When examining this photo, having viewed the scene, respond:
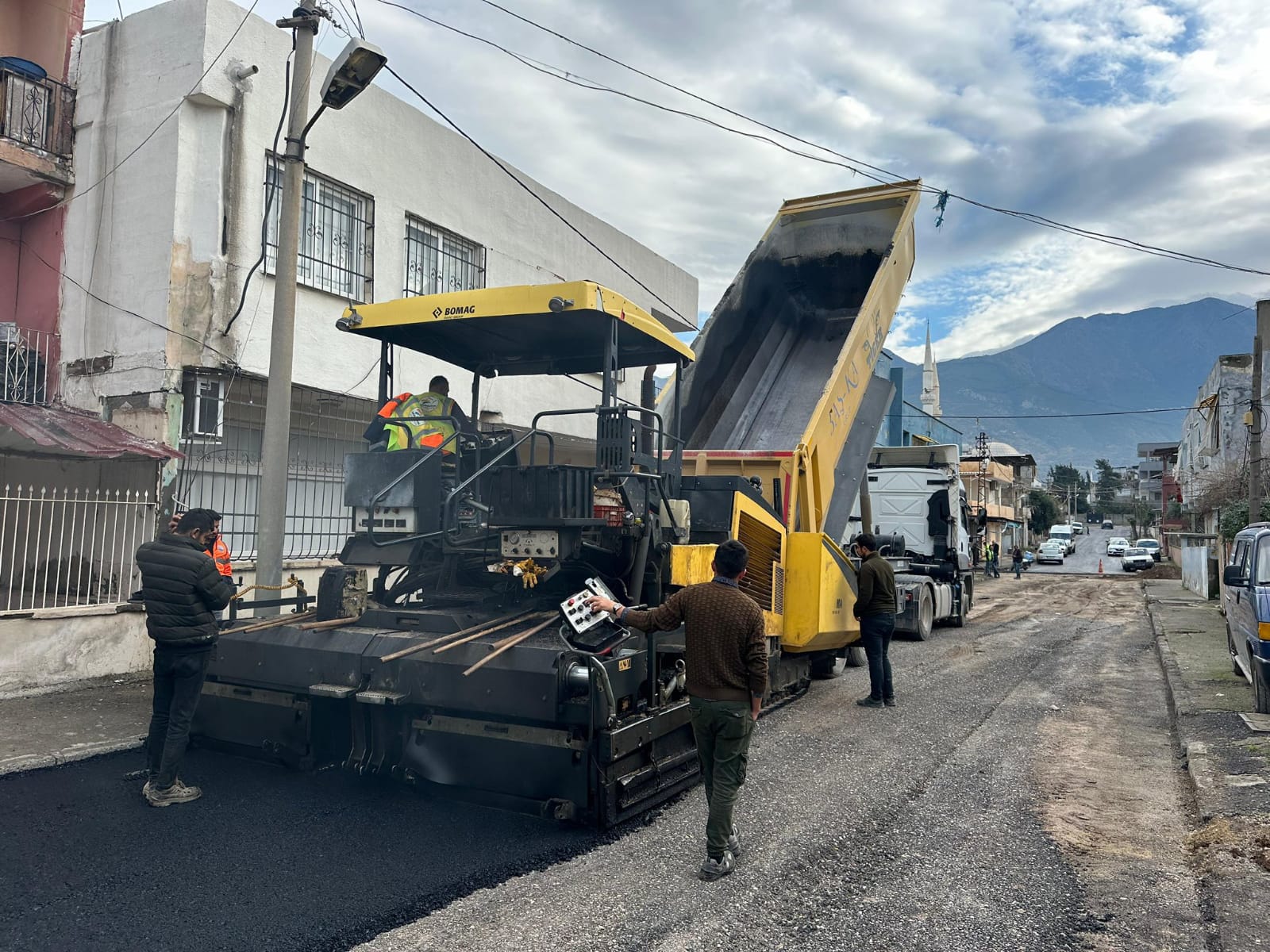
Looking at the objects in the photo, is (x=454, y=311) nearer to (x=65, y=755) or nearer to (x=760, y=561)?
(x=760, y=561)

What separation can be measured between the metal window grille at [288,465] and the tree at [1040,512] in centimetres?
6551

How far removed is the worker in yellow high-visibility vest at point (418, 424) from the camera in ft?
18.2

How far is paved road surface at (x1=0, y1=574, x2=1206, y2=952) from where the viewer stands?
138 inches

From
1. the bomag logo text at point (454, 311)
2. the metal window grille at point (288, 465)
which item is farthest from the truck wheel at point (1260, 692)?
the metal window grille at point (288, 465)

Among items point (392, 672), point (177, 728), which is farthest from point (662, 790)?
point (177, 728)

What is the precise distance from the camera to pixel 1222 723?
7.32 meters

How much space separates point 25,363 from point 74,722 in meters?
4.88

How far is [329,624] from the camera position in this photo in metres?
5.32

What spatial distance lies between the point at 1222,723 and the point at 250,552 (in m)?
9.90

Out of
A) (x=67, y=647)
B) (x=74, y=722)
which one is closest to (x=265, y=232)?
(x=67, y=647)

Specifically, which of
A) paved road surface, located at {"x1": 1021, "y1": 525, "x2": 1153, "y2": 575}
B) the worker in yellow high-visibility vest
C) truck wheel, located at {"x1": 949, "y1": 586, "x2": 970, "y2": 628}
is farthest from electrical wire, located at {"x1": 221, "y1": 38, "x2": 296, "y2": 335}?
paved road surface, located at {"x1": 1021, "y1": 525, "x2": 1153, "y2": 575}

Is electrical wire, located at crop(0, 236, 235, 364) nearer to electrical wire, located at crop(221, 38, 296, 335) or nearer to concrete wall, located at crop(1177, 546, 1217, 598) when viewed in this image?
electrical wire, located at crop(221, 38, 296, 335)

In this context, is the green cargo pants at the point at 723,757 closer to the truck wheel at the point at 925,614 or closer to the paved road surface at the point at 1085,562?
the truck wheel at the point at 925,614

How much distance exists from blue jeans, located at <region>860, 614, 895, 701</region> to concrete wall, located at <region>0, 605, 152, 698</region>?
680 centimetres
